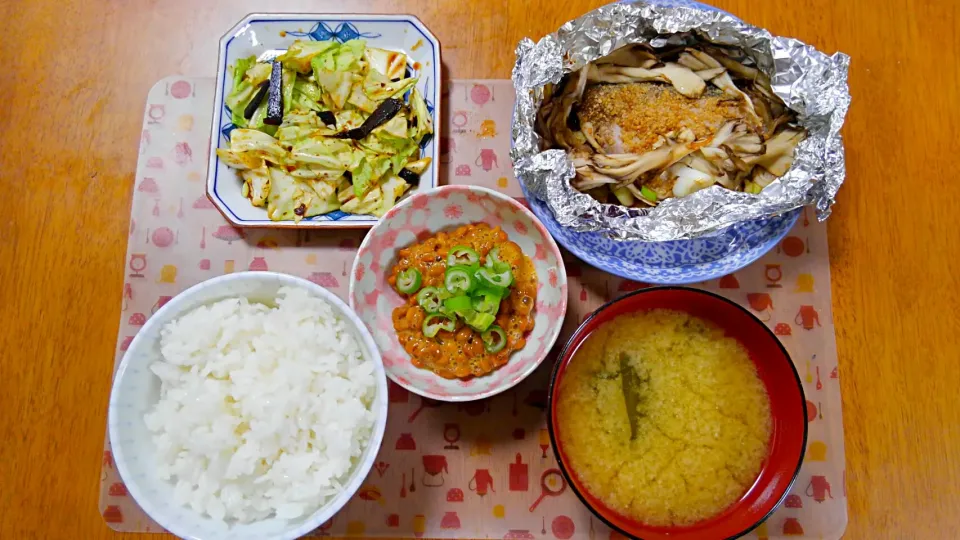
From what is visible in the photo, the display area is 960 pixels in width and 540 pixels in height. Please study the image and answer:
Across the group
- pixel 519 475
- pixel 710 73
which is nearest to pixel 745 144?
pixel 710 73

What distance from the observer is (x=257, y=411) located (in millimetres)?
1327

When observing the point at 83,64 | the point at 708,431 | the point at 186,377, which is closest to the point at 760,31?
the point at 708,431

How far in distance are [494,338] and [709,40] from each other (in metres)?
0.92

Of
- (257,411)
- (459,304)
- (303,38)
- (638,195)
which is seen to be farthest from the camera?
(303,38)

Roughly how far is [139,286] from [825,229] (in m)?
1.87

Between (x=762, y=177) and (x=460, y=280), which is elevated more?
(x=762, y=177)

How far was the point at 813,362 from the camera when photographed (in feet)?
5.54

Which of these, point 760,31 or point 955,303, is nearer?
point 760,31

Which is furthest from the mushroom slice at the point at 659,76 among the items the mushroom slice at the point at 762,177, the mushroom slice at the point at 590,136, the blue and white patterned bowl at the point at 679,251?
the blue and white patterned bowl at the point at 679,251

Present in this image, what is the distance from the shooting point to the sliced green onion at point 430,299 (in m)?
1.57

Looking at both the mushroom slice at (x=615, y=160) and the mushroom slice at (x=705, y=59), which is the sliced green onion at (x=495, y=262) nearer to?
the mushroom slice at (x=615, y=160)

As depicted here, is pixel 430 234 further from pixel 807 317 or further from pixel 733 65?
pixel 807 317

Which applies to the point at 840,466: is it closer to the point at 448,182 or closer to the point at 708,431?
the point at 708,431

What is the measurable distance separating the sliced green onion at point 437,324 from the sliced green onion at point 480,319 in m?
0.06
